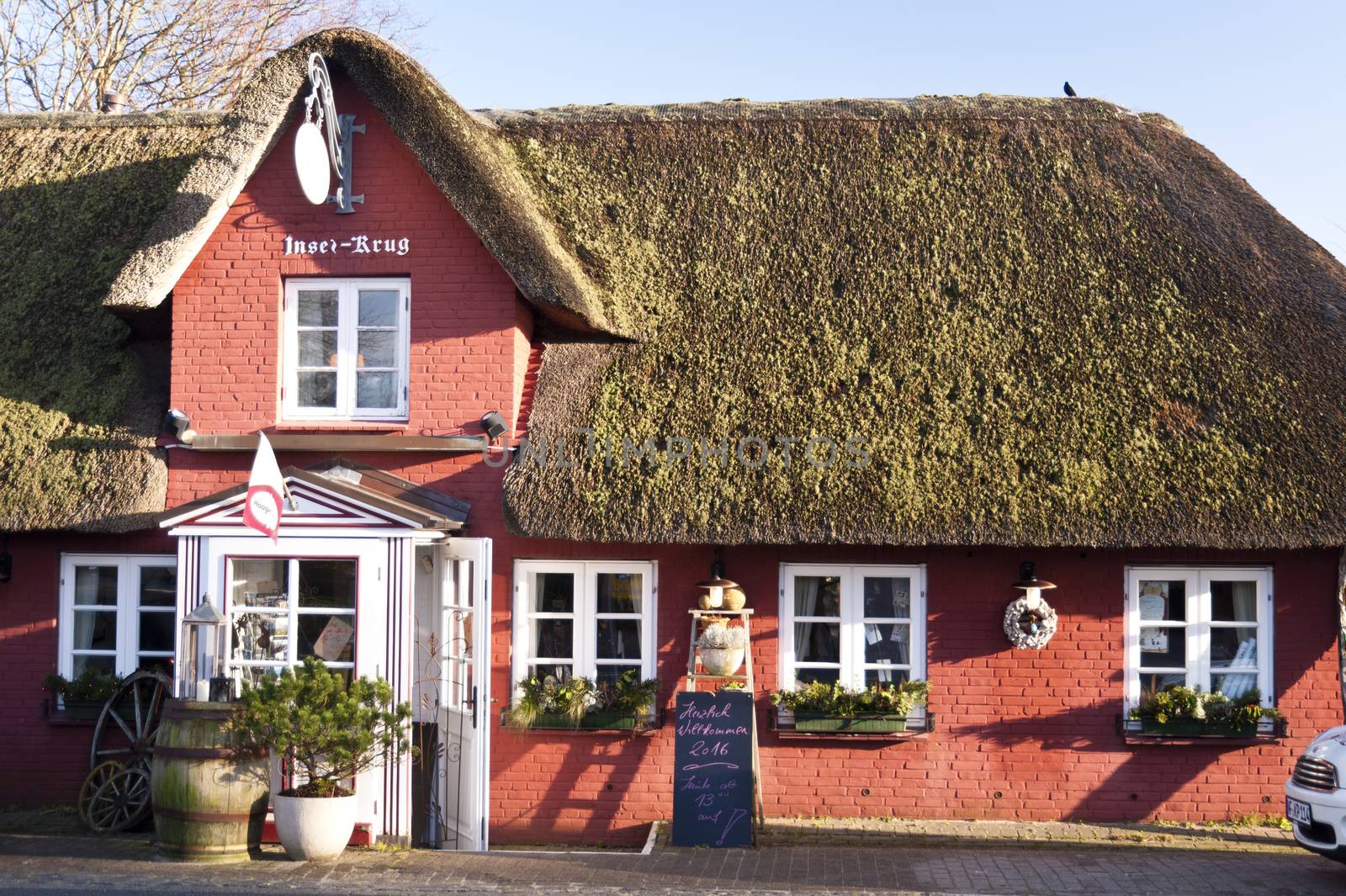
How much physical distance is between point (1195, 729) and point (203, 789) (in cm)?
749

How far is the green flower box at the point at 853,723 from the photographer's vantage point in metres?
10.3

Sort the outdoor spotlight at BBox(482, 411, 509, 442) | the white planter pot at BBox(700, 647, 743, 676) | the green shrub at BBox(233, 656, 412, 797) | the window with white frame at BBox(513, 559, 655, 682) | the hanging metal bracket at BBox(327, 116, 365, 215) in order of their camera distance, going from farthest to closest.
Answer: the hanging metal bracket at BBox(327, 116, 365, 215) → the window with white frame at BBox(513, 559, 655, 682) → the outdoor spotlight at BBox(482, 411, 509, 442) → the white planter pot at BBox(700, 647, 743, 676) → the green shrub at BBox(233, 656, 412, 797)

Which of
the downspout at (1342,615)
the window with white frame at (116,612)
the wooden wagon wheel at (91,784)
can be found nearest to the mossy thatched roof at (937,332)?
the downspout at (1342,615)

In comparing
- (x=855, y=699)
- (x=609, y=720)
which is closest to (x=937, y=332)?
(x=855, y=699)

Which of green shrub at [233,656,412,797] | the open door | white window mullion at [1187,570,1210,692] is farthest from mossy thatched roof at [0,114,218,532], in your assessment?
white window mullion at [1187,570,1210,692]

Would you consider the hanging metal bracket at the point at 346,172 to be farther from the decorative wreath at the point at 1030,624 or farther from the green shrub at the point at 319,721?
the decorative wreath at the point at 1030,624

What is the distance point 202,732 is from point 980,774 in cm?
597

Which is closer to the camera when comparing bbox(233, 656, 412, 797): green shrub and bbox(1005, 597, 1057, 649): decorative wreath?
bbox(233, 656, 412, 797): green shrub

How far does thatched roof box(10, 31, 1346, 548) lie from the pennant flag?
71.9 inches

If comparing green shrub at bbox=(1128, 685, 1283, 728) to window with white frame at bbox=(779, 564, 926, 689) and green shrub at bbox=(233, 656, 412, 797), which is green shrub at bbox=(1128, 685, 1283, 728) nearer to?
window with white frame at bbox=(779, 564, 926, 689)

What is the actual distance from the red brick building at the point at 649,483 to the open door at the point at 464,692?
5cm

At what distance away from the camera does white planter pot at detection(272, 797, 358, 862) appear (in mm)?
8992

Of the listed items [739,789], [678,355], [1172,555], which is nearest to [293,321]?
[678,355]

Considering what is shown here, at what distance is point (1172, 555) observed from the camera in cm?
1046
